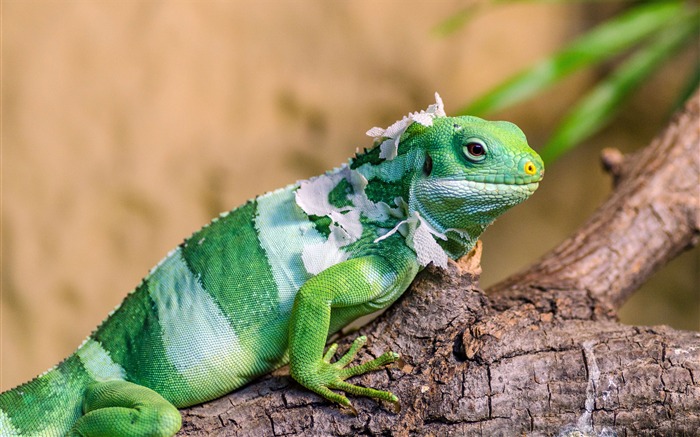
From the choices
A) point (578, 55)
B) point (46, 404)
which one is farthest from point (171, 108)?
point (46, 404)

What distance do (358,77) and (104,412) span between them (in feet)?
13.5

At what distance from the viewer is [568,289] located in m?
3.25

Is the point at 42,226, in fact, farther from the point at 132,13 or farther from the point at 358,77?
the point at 358,77

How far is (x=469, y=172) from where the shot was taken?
257 cm

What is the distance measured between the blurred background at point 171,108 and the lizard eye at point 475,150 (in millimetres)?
2765

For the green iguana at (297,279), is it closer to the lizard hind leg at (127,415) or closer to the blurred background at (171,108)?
the lizard hind leg at (127,415)

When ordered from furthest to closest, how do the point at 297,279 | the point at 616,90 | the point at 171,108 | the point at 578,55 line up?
1. the point at 171,108
2. the point at 616,90
3. the point at 578,55
4. the point at 297,279

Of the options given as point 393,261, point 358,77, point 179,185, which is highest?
point 358,77

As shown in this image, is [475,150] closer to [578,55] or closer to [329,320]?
[329,320]

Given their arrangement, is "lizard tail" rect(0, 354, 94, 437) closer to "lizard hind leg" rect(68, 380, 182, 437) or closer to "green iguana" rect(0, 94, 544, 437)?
"green iguana" rect(0, 94, 544, 437)

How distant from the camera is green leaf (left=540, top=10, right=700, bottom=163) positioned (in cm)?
482

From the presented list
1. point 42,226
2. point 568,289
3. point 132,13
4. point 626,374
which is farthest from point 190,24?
point 626,374

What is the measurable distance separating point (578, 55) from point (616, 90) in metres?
0.49

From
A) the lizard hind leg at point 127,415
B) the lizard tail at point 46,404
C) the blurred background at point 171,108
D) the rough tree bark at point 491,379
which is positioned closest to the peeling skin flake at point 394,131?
the rough tree bark at point 491,379
